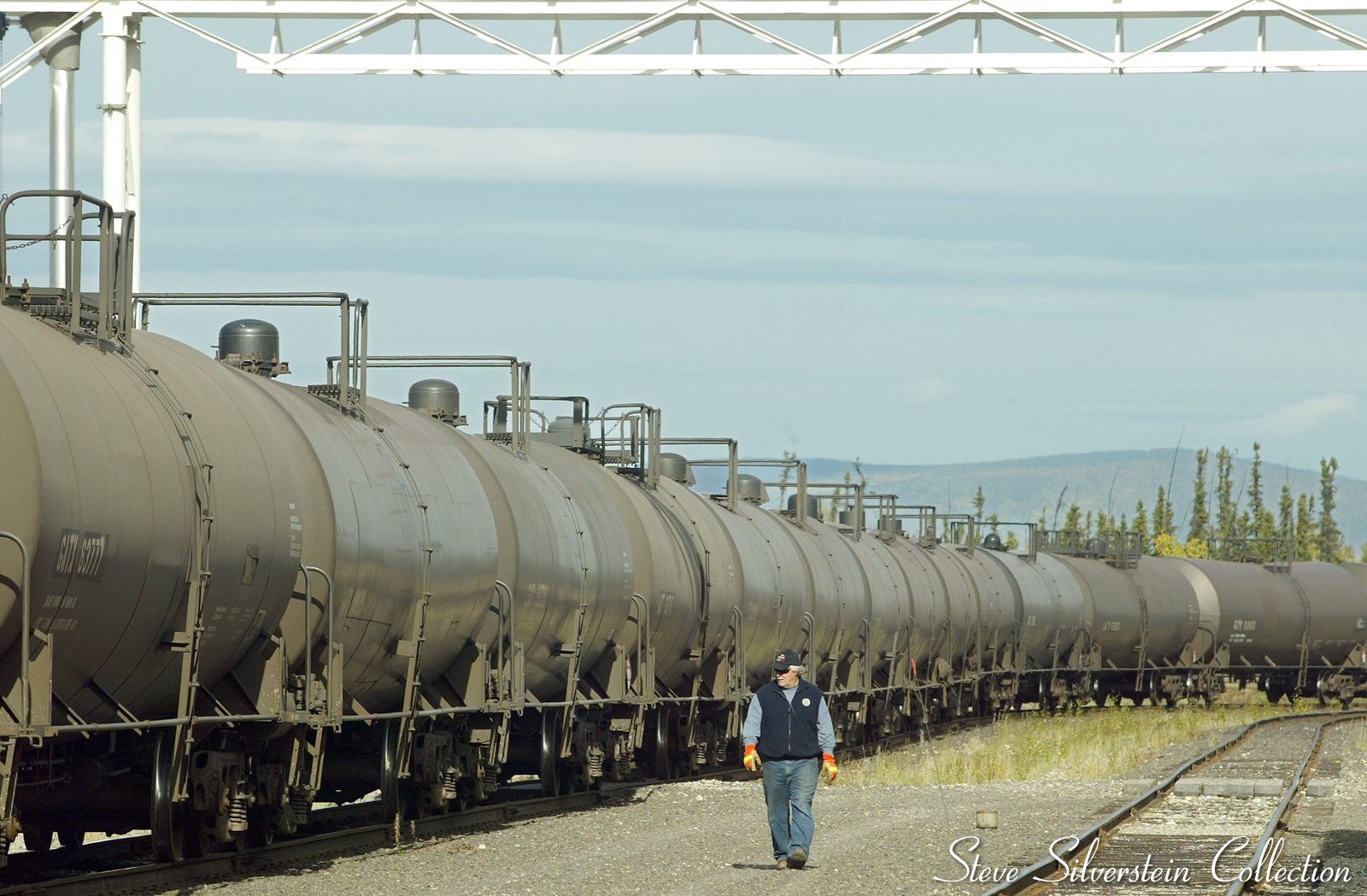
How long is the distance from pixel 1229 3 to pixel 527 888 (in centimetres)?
1234

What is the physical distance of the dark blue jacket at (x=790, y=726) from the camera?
15.0 meters

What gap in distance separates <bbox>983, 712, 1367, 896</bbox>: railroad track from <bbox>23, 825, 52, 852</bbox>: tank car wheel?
20.8 ft

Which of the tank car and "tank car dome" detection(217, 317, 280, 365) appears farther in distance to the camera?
"tank car dome" detection(217, 317, 280, 365)

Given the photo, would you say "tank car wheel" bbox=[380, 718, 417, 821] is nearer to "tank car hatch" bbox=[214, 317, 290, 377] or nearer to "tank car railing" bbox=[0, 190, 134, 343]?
"tank car hatch" bbox=[214, 317, 290, 377]

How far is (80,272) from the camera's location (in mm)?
11789

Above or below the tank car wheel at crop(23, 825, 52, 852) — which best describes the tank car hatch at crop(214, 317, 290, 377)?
above

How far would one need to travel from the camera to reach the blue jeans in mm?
14984

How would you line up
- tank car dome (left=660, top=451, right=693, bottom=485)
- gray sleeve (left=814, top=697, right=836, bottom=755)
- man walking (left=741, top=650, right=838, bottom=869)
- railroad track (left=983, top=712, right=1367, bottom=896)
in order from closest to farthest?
railroad track (left=983, top=712, right=1367, bottom=896) < man walking (left=741, top=650, right=838, bottom=869) < gray sleeve (left=814, top=697, right=836, bottom=755) < tank car dome (left=660, top=451, right=693, bottom=485)

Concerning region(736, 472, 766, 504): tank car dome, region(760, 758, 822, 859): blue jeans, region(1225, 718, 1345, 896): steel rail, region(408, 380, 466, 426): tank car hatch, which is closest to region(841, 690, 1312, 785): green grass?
region(1225, 718, 1345, 896): steel rail

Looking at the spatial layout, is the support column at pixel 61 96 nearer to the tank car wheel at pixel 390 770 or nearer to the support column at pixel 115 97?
the support column at pixel 115 97

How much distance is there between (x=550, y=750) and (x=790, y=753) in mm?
4842

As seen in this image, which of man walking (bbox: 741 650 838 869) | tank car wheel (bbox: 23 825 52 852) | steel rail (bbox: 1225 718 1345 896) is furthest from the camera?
man walking (bbox: 741 650 838 869)

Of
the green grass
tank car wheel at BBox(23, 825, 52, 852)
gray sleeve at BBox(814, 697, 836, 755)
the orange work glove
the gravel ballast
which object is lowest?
the green grass

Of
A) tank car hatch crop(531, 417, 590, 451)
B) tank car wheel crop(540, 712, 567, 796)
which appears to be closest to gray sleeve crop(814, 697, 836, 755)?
tank car wheel crop(540, 712, 567, 796)
